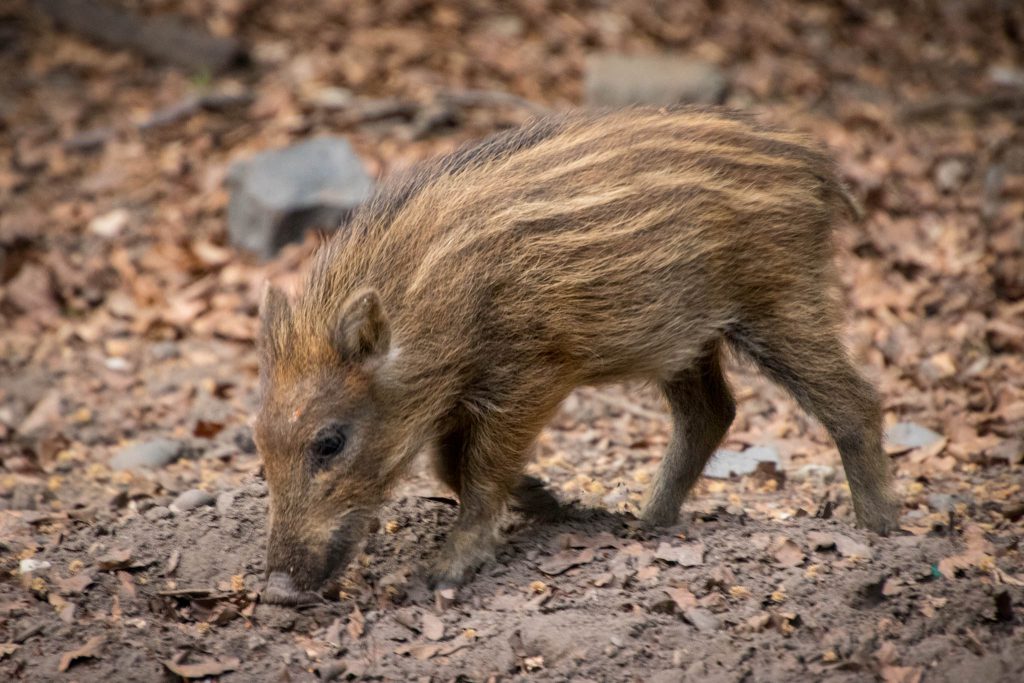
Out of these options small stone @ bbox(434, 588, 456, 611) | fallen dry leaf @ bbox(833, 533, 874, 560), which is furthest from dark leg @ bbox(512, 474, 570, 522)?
fallen dry leaf @ bbox(833, 533, 874, 560)

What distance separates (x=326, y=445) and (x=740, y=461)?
2340 millimetres

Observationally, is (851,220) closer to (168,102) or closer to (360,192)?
(360,192)

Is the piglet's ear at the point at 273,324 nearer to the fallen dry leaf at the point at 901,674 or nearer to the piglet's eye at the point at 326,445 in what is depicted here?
the piglet's eye at the point at 326,445

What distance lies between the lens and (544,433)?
6230 mm

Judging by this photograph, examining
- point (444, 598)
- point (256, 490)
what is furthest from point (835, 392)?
point (256, 490)

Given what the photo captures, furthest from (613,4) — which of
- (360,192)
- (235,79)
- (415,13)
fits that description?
(360,192)

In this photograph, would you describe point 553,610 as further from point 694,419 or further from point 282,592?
point 694,419

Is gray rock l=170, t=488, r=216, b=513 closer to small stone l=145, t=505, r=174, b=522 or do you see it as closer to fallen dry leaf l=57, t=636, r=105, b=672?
small stone l=145, t=505, r=174, b=522

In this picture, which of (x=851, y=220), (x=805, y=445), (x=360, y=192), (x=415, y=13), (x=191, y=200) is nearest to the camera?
(x=851, y=220)

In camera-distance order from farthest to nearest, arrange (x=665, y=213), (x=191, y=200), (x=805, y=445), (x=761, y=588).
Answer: (x=191, y=200)
(x=805, y=445)
(x=665, y=213)
(x=761, y=588)

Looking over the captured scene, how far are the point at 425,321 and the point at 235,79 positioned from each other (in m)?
6.33

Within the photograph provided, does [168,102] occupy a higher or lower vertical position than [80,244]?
higher

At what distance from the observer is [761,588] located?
4250 millimetres

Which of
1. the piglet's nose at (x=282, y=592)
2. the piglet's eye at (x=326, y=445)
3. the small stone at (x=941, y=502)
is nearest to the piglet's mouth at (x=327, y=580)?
the piglet's nose at (x=282, y=592)
